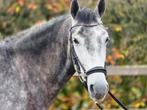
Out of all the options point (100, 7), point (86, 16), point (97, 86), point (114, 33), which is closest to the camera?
point (97, 86)

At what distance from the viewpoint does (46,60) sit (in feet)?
16.0

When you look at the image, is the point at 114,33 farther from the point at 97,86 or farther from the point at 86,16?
the point at 97,86

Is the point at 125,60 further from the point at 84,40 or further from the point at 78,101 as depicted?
the point at 84,40

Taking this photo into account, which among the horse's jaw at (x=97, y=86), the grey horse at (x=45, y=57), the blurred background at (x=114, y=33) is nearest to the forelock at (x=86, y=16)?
the grey horse at (x=45, y=57)

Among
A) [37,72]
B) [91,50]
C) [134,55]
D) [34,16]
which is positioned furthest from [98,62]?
[34,16]

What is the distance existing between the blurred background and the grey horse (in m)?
3.68

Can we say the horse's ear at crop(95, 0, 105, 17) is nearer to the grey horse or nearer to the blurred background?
the grey horse

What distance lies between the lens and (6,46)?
486 centimetres

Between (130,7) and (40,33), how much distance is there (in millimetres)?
4053

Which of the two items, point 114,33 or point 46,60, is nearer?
point 46,60

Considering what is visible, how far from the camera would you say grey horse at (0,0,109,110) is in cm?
460

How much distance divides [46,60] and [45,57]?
0.03 m

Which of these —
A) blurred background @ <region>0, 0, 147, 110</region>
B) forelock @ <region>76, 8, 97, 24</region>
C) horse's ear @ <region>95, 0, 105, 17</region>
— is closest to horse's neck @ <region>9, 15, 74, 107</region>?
forelock @ <region>76, 8, 97, 24</region>

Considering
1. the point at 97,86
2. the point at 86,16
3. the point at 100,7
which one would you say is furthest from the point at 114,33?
the point at 97,86
